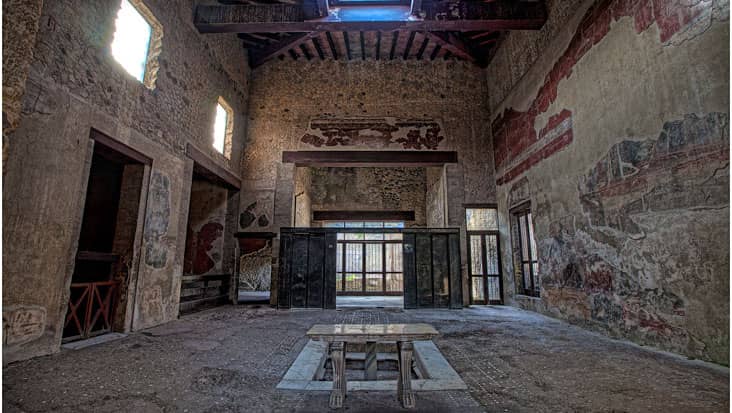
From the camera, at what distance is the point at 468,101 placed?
10258mm

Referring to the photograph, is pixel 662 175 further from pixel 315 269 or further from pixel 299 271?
pixel 299 271

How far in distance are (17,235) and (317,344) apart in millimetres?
3608

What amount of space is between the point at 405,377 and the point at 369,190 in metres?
11.1

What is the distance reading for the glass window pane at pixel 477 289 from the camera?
9.24 meters

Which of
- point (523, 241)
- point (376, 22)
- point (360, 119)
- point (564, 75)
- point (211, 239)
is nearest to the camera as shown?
point (564, 75)

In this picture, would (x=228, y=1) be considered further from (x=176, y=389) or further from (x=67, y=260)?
(x=176, y=389)

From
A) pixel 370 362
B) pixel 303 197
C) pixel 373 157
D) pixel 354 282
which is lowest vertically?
pixel 370 362

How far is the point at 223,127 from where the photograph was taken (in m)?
9.16

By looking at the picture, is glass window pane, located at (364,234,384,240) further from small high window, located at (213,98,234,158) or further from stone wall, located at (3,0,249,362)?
stone wall, located at (3,0,249,362)

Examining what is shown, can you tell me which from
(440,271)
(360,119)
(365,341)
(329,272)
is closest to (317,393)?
(365,341)

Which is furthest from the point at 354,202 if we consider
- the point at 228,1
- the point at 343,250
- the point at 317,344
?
the point at 317,344

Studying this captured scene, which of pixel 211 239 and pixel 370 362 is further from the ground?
pixel 211 239

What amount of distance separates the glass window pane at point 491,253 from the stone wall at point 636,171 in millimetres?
1800

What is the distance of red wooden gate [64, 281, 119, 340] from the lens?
486 cm
